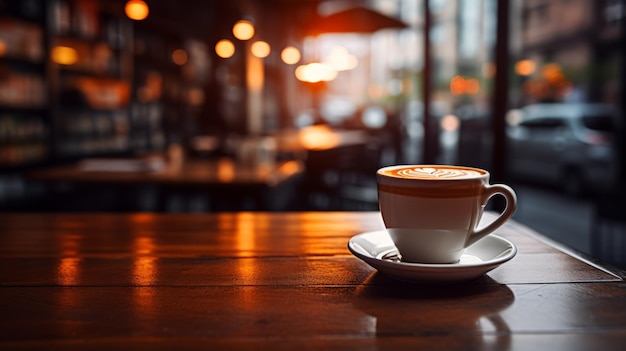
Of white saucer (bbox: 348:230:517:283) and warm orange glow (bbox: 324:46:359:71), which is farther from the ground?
warm orange glow (bbox: 324:46:359:71)

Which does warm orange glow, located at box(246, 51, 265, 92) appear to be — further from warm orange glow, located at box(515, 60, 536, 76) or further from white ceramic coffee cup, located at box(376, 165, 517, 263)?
warm orange glow, located at box(515, 60, 536, 76)

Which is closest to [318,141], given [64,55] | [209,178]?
[64,55]

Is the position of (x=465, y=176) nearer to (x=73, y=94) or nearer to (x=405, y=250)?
(x=405, y=250)

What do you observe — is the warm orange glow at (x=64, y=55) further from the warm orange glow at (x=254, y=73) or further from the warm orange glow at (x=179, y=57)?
the warm orange glow at (x=254, y=73)

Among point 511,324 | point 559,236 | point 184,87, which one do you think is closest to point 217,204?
point 511,324

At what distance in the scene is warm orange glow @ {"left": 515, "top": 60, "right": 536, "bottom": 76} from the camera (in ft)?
57.1

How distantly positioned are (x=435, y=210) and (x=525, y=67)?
1885 centimetres

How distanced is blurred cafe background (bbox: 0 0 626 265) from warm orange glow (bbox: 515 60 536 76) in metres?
6.51

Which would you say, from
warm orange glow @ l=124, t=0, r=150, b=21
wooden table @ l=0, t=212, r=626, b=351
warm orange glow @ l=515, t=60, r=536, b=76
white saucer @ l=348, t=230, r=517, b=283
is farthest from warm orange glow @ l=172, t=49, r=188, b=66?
warm orange glow @ l=515, t=60, r=536, b=76

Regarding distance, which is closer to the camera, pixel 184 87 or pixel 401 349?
pixel 401 349

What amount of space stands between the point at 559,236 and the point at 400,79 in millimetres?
15356

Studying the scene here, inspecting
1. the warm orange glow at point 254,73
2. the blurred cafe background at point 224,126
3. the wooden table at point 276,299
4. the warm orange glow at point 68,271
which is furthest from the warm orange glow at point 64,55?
the warm orange glow at point 68,271

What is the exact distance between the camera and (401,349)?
0.57 m

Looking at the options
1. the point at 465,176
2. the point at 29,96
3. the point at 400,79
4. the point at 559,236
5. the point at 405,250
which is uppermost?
the point at 400,79
